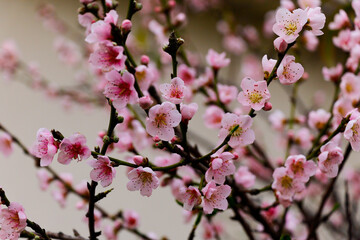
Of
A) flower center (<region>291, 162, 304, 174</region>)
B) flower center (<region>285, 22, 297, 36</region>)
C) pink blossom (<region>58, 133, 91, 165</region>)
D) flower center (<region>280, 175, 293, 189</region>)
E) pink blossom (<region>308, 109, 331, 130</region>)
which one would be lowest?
pink blossom (<region>58, 133, 91, 165</region>)

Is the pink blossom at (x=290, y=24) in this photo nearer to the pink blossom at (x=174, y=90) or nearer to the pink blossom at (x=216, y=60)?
the pink blossom at (x=174, y=90)

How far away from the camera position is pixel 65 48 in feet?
4.86

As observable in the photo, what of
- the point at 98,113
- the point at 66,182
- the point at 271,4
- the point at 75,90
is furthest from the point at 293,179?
the point at 271,4

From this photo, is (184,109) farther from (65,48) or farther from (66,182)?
(65,48)

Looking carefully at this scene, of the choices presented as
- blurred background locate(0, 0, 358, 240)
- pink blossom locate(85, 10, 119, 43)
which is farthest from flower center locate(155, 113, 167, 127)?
blurred background locate(0, 0, 358, 240)

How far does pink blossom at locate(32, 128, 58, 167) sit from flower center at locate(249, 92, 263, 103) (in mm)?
227

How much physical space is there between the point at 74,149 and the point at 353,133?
331 mm

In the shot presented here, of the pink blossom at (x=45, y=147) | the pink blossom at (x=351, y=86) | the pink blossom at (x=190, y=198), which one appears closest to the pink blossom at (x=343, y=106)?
the pink blossom at (x=351, y=86)

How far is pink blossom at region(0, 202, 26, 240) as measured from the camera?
0.42m

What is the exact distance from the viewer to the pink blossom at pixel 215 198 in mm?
437

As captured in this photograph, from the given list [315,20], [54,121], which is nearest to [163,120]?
[315,20]

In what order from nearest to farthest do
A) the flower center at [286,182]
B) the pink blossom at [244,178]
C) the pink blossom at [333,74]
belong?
the flower center at [286,182] < the pink blossom at [244,178] < the pink blossom at [333,74]

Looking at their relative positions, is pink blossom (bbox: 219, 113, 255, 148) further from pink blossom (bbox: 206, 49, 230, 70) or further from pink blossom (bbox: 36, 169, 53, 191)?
pink blossom (bbox: 36, 169, 53, 191)

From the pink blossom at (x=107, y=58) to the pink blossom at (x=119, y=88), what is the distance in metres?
0.01
